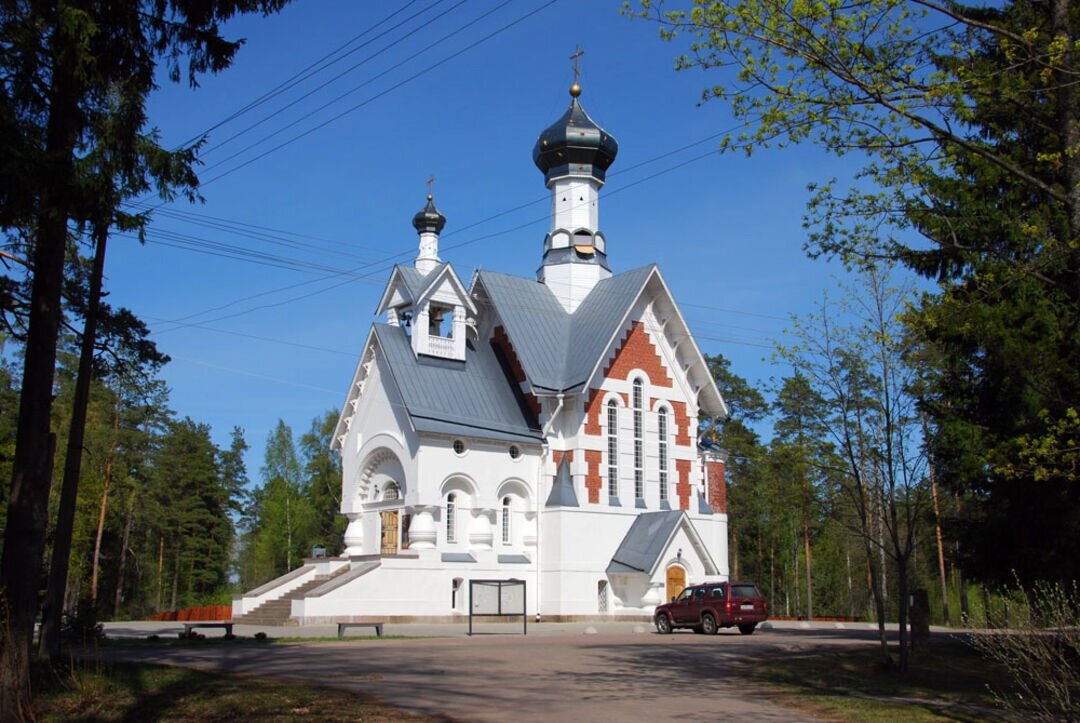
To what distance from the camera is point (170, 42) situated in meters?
12.8

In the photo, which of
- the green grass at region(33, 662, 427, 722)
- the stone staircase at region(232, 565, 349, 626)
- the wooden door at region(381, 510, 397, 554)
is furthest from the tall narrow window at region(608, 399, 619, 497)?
the green grass at region(33, 662, 427, 722)

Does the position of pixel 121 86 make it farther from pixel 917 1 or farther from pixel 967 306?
pixel 967 306

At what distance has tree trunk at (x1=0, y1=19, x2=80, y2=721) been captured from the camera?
11078mm

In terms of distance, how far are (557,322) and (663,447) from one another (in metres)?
6.31

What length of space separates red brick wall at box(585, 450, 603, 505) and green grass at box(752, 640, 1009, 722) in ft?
51.4

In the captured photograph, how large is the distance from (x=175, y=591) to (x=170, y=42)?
53.3 m

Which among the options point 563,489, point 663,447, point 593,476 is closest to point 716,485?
point 663,447

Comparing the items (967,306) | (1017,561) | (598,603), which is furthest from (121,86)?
(598,603)

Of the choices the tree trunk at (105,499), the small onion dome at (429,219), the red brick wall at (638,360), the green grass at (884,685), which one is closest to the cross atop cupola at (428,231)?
the small onion dome at (429,219)

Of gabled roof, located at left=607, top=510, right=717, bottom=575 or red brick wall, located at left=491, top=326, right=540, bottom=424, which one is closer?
gabled roof, located at left=607, top=510, right=717, bottom=575

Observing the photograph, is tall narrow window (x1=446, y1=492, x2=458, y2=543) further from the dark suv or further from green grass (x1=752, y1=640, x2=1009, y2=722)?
green grass (x1=752, y1=640, x2=1009, y2=722)

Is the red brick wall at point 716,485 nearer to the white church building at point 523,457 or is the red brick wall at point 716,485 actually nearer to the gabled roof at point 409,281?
the white church building at point 523,457

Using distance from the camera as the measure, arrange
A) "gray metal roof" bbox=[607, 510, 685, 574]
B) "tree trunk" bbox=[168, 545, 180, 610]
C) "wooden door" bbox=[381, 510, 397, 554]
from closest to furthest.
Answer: "wooden door" bbox=[381, 510, 397, 554]
"gray metal roof" bbox=[607, 510, 685, 574]
"tree trunk" bbox=[168, 545, 180, 610]

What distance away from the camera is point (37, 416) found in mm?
11664
